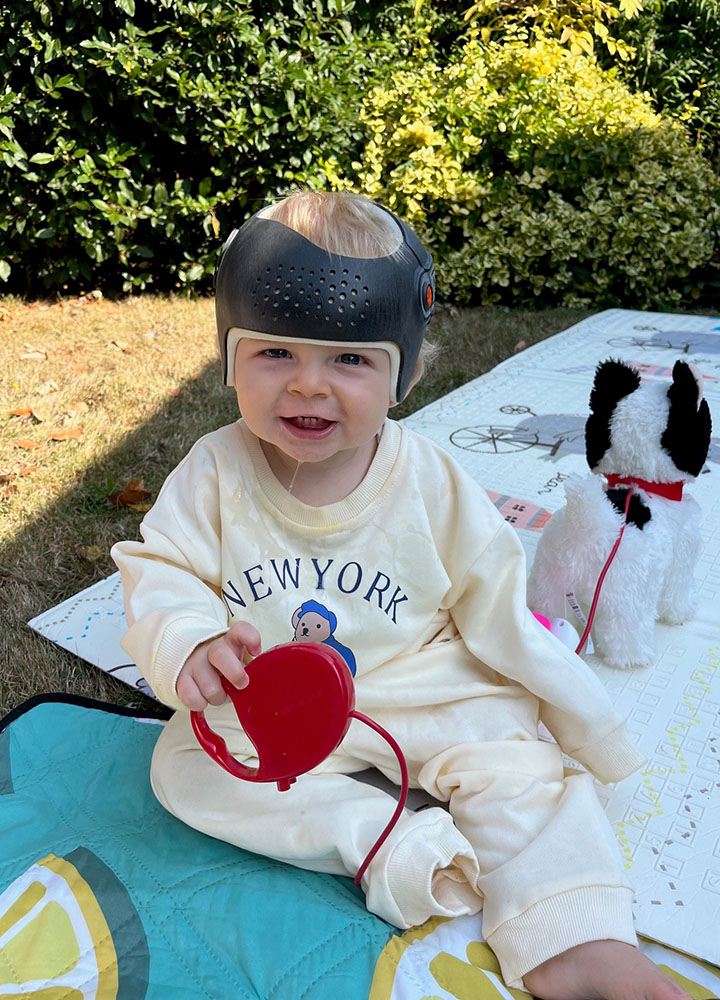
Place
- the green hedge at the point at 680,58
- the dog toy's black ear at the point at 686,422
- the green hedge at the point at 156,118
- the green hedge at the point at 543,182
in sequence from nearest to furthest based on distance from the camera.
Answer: the dog toy's black ear at the point at 686,422 < the green hedge at the point at 156,118 < the green hedge at the point at 543,182 < the green hedge at the point at 680,58

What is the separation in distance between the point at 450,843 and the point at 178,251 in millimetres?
4080

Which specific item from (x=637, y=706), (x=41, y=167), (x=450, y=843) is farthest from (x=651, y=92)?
(x=450, y=843)

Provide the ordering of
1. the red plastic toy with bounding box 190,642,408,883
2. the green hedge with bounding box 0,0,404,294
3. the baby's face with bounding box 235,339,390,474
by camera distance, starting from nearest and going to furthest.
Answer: the red plastic toy with bounding box 190,642,408,883, the baby's face with bounding box 235,339,390,474, the green hedge with bounding box 0,0,404,294

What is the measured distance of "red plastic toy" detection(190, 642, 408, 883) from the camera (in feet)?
3.22

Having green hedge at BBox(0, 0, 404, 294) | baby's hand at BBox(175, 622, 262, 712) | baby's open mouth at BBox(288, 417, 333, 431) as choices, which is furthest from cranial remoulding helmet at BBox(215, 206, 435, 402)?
green hedge at BBox(0, 0, 404, 294)

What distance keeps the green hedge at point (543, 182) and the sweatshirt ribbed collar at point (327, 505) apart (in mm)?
3268

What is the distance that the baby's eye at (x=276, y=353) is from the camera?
110 centimetres

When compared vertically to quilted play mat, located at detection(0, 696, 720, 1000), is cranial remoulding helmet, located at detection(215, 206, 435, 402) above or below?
above

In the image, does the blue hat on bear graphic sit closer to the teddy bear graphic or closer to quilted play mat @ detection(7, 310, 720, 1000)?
the teddy bear graphic

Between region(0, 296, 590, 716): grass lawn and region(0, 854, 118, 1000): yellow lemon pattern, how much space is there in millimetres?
521

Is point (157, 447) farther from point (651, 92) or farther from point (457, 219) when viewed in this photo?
point (651, 92)

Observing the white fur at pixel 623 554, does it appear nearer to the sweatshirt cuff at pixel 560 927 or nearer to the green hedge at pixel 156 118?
the sweatshirt cuff at pixel 560 927

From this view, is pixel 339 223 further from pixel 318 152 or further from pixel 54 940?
pixel 318 152

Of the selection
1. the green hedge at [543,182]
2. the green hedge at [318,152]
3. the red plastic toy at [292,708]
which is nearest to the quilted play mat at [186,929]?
the red plastic toy at [292,708]
